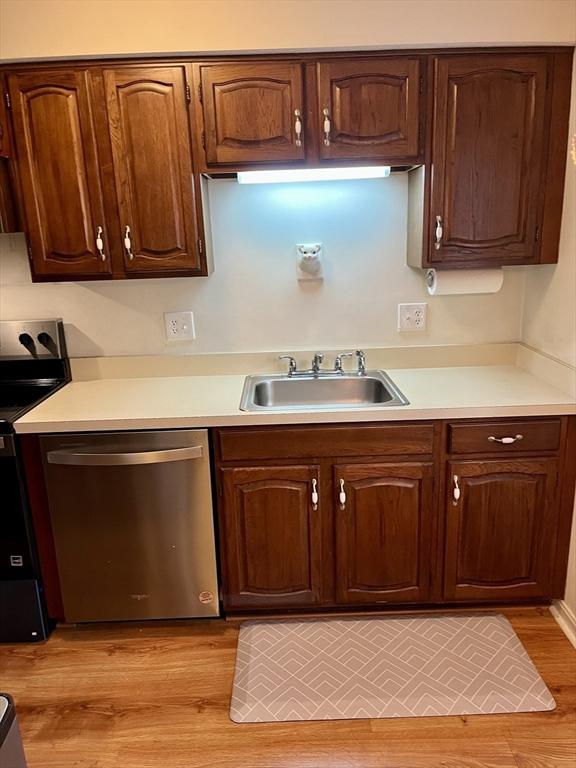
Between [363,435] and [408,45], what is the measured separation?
1.39m

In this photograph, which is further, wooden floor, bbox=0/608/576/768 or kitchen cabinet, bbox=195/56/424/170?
kitchen cabinet, bbox=195/56/424/170

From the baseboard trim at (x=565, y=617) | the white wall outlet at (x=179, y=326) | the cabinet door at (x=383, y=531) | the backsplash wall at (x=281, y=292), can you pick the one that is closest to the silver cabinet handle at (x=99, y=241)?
the backsplash wall at (x=281, y=292)

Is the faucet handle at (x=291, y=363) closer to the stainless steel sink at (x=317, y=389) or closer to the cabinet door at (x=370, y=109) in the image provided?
the stainless steel sink at (x=317, y=389)

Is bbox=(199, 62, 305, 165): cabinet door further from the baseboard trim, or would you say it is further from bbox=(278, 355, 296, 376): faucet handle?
the baseboard trim

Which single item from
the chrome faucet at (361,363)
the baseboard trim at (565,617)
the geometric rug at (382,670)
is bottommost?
the geometric rug at (382,670)

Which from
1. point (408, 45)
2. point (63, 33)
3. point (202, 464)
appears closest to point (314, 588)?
point (202, 464)

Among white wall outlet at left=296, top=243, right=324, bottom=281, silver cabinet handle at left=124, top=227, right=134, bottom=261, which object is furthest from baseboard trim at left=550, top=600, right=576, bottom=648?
silver cabinet handle at left=124, top=227, right=134, bottom=261

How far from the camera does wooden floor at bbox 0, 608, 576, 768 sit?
1666 mm

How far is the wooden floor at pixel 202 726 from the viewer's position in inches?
65.6

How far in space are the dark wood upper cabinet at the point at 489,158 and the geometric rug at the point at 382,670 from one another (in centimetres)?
145

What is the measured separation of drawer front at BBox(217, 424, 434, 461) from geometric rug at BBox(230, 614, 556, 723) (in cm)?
72

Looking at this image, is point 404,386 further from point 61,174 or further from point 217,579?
point 61,174

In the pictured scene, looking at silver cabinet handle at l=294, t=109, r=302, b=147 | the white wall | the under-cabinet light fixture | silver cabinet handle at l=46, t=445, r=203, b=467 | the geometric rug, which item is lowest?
the geometric rug

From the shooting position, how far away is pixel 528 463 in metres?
2.05
